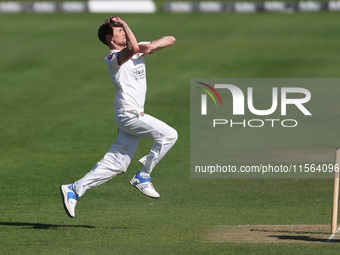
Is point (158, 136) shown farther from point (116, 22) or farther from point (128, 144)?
point (116, 22)

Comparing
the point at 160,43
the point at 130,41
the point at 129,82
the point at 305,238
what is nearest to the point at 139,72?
the point at 129,82

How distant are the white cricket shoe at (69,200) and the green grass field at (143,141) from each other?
26cm

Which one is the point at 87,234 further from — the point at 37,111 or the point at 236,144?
the point at 37,111

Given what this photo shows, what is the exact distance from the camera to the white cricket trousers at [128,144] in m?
11.4

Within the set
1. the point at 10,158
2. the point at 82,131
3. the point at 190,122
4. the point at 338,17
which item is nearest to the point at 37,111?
the point at 82,131

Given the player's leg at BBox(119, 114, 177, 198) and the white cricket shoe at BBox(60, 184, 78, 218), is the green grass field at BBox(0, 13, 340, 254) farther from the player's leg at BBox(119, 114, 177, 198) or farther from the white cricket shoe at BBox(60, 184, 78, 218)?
the player's leg at BBox(119, 114, 177, 198)

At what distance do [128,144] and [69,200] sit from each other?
1196 millimetres

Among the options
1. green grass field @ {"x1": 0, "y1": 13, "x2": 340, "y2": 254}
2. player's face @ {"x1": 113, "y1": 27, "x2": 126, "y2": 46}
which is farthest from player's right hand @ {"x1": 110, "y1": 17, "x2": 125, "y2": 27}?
green grass field @ {"x1": 0, "y1": 13, "x2": 340, "y2": 254}

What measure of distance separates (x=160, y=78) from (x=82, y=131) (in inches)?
326

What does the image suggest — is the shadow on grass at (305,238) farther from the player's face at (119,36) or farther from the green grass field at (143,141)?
the player's face at (119,36)

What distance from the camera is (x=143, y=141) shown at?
808 inches

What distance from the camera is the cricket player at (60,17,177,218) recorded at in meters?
11.4

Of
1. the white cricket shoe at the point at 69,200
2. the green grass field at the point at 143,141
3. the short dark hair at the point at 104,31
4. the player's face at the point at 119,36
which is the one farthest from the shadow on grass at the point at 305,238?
the short dark hair at the point at 104,31

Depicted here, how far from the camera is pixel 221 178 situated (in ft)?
52.4
